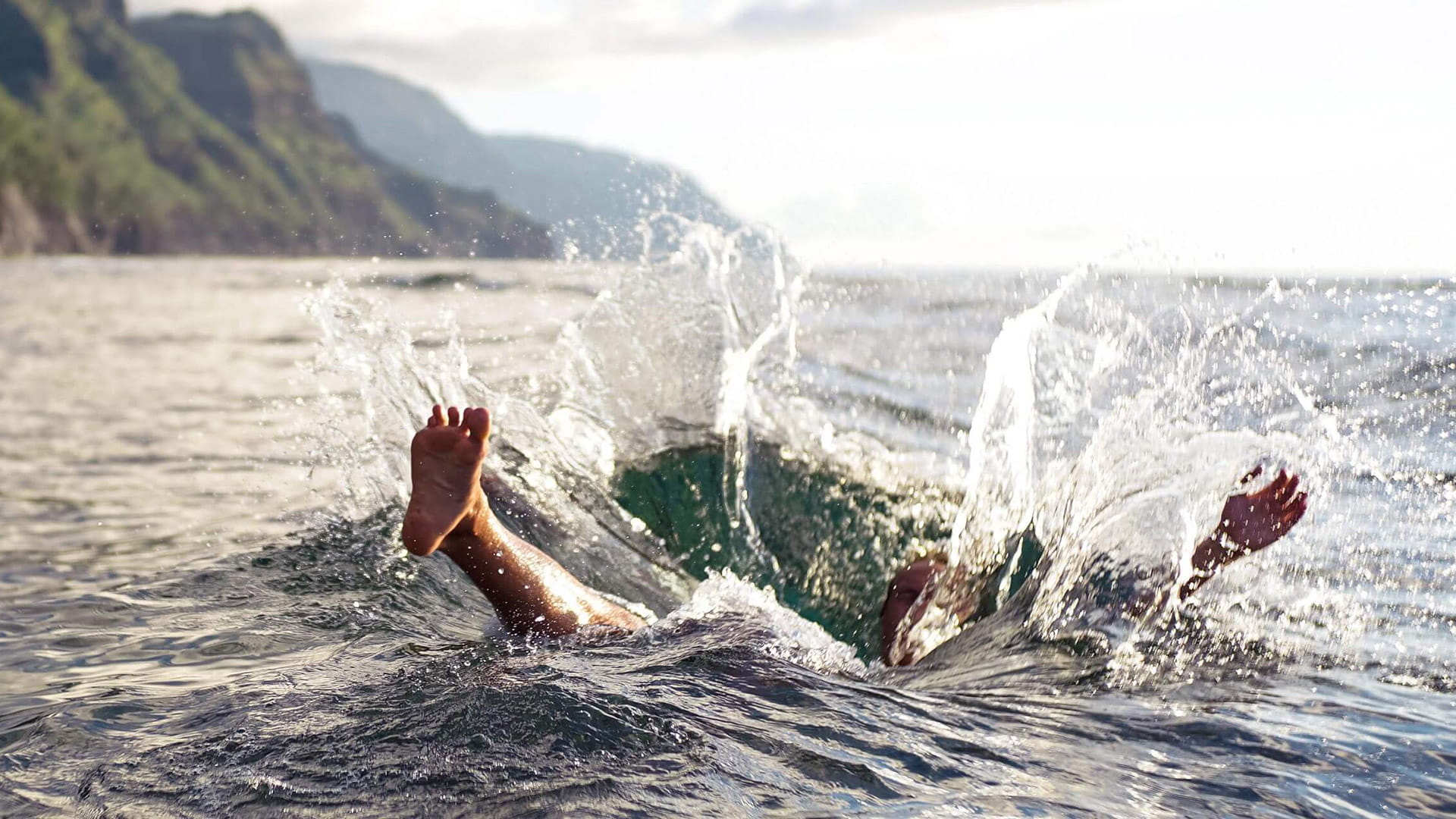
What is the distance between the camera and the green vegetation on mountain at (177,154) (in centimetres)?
9106

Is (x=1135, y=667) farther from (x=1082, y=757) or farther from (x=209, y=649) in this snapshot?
(x=209, y=649)

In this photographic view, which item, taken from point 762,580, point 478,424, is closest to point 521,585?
point 478,424

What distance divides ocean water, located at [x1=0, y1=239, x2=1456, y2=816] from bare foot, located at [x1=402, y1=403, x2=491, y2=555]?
0.42 m

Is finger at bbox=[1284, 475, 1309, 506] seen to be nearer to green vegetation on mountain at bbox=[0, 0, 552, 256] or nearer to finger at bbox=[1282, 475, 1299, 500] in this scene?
finger at bbox=[1282, 475, 1299, 500]

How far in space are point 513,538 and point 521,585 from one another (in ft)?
0.59

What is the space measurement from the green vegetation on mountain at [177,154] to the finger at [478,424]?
8510cm

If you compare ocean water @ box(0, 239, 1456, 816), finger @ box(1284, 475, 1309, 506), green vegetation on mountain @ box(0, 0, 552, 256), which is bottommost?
ocean water @ box(0, 239, 1456, 816)

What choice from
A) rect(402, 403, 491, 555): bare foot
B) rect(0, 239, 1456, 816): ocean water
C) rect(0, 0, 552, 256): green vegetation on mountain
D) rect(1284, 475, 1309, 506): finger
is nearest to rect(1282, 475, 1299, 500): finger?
rect(1284, 475, 1309, 506): finger

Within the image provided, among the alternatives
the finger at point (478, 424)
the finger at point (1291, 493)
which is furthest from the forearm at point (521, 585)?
the finger at point (1291, 493)

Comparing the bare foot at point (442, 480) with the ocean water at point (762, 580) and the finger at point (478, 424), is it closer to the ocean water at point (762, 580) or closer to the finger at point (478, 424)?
the finger at point (478, 424)

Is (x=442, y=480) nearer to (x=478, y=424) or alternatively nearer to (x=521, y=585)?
(x=478, y=424)

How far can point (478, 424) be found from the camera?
11.3 feet

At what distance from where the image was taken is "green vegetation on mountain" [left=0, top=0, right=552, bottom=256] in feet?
299

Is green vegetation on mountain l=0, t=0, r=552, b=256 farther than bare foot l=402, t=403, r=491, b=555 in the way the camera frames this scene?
Yes
